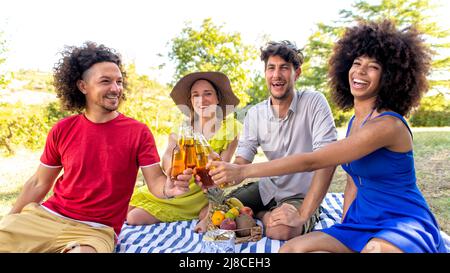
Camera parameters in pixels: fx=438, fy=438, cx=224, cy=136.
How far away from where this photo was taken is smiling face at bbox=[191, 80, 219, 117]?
13.9 feet

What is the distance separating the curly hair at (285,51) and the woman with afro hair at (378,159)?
781 millimetres

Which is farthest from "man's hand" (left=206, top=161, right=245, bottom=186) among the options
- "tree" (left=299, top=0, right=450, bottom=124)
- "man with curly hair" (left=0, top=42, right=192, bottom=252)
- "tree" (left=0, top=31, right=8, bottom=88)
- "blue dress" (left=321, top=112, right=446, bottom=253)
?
"tree" (left=299, top=0, right=450, bottom=124)

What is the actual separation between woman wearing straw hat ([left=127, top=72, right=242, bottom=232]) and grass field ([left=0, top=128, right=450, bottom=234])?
2.86 metres

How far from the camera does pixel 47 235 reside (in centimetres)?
300

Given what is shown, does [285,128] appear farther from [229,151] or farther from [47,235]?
[47,235]

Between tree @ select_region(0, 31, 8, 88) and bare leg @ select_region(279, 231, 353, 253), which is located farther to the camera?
tree @ select_region(0, 31, 8, 88)

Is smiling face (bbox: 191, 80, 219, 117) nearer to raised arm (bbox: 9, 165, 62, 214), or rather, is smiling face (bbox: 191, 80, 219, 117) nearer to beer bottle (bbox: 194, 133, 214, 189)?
beer bottle (bbox: 194, 133, 214, 189)

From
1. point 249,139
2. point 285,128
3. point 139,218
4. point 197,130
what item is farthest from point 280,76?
point 139,218

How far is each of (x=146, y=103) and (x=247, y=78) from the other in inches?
114

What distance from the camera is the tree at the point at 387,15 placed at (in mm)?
20031

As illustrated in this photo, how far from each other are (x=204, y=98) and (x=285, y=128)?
85 cm

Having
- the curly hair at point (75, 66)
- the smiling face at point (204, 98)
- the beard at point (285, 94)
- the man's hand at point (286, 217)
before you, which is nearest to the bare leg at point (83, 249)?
the curly hair at point (75, 66)
